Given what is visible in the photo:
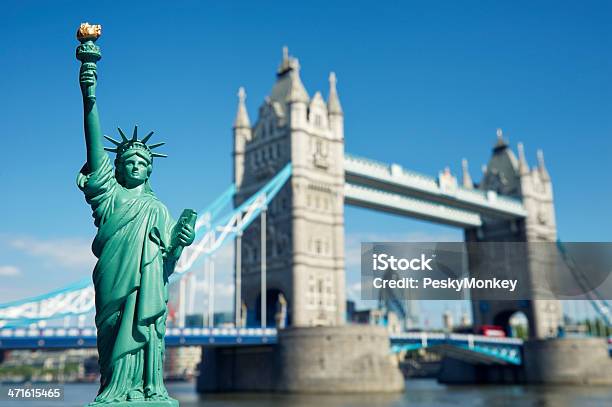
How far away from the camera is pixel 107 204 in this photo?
251 inches

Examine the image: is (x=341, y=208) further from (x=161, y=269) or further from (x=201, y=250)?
(x=161, y=269)

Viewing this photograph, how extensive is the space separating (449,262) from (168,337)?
48.9 feet

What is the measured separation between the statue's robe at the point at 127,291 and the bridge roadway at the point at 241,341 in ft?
85.3

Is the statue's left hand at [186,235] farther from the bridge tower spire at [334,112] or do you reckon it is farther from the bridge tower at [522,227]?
the bridge tower at [522,227]

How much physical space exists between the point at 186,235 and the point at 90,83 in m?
1.65

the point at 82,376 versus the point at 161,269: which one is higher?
the point at 161,269

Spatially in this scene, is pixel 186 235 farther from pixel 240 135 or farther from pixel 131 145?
A: pixel 240 135

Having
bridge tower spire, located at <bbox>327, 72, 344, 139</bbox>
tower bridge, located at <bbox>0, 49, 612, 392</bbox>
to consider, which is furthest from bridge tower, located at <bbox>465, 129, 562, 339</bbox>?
bridge tower spire, located at <bbox>327, 72, 344, 139</bbox>

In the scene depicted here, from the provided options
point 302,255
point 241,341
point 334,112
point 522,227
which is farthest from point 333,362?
point 522,227

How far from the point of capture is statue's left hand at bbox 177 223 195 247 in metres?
6.29

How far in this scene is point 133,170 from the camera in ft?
21.8

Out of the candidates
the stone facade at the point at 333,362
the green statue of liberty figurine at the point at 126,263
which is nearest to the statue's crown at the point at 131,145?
the green statue of liberty figurine at the point at 126,263

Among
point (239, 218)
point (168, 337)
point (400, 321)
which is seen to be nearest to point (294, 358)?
point (168, 337)

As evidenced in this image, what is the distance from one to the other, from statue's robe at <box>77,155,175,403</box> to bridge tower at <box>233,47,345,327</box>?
3616cm
